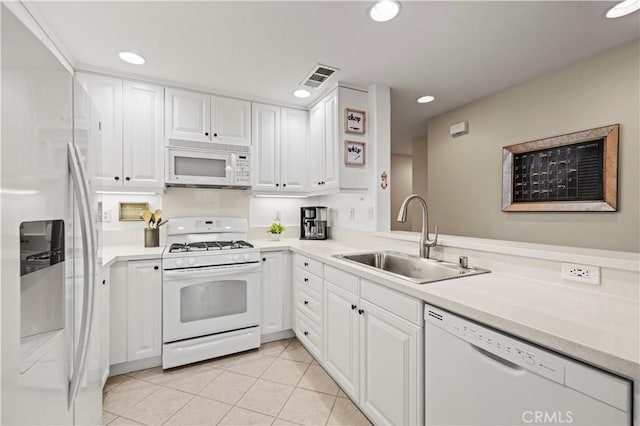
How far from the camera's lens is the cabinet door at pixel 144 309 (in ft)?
6.93

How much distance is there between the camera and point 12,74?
657 millimetres

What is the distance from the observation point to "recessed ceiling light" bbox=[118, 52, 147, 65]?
2.03 metres

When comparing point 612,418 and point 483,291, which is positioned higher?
point 483,291

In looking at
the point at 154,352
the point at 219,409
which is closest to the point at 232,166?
the point at 154,352

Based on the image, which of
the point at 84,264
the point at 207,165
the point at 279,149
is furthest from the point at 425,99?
the point at 84,264

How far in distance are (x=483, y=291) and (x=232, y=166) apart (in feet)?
7.64

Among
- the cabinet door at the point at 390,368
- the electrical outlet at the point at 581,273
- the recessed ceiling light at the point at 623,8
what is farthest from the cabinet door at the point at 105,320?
the recessed ceiling light at the point at 623,8

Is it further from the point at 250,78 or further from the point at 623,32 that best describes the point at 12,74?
the point at 623,32

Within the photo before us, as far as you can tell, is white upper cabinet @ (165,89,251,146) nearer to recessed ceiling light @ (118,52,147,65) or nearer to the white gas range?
recessed ceiling light @ (118,52,147,65)

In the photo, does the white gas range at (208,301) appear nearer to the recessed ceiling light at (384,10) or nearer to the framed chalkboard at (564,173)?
the recessed ceiling light at (384,10)

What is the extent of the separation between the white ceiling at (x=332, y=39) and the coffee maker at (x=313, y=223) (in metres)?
1.34

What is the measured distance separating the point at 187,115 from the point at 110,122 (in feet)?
1.97

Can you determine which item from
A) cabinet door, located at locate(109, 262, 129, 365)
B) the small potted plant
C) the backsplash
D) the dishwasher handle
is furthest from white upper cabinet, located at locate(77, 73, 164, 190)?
the dishwasher handle

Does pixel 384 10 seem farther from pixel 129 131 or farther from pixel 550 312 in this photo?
pixel 129 131
